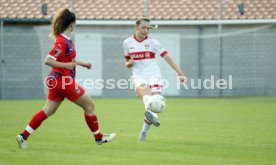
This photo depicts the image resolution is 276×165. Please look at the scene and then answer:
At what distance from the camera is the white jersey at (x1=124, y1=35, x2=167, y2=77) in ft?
42.7

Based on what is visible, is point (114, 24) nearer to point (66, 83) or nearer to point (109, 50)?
point (109, 50)

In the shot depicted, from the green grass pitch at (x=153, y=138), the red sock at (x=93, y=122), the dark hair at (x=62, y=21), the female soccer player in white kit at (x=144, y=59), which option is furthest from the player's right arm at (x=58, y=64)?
the female soccer player in white kit at (x=144, y=59)

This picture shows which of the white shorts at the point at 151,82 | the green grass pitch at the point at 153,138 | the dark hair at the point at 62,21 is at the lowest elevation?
the green grass pitch at the point at 153,138

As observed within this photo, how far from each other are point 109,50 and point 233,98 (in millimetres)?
4909

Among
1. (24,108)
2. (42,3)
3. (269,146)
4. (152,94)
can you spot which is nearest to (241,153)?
(269,146)

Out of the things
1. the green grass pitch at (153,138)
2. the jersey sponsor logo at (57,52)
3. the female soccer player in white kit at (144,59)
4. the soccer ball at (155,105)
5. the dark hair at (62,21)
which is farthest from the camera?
the female soccer player in white kit at (144,59)

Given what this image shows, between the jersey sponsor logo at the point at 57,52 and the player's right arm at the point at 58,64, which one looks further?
the jersey sponsor logo at the point at 57,52

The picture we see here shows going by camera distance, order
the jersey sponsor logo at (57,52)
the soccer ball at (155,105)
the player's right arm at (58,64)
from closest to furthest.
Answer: the player's right arm at (58,64) → the jersey sponsor logo at (57,52) → the soccer ball at (155,105)

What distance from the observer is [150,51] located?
1305 cm

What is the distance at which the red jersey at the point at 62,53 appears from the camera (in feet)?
36.1

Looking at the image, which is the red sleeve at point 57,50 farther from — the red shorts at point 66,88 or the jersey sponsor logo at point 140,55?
the jersey sponsor logo at point 140,55

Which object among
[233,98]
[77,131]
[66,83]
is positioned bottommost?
[233,98]

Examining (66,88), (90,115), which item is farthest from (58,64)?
(90,115)

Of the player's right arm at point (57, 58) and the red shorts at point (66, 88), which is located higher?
the player's right arm at point (57, 58)
